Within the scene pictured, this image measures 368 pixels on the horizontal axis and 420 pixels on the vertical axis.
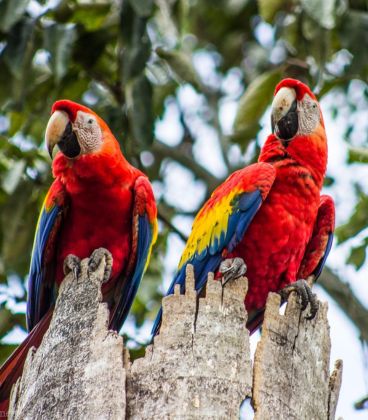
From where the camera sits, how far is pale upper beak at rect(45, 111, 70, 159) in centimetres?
425

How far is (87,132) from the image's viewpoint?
4371mm

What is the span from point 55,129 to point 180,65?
53.2 inches

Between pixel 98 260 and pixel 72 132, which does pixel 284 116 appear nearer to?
pixel 72 132

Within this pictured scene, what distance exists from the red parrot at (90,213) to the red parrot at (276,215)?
305 millimetres

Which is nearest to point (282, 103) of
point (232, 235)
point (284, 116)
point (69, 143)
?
point (284, 116)

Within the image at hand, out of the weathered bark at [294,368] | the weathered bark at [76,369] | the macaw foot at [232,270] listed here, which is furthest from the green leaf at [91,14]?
the weathered bark at [294,368]

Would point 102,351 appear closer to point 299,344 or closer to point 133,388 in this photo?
point 133,388

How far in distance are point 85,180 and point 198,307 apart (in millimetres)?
1550

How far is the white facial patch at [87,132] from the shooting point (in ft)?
14.3

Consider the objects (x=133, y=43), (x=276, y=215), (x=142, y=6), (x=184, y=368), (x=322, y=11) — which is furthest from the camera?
(x=133, y=43)

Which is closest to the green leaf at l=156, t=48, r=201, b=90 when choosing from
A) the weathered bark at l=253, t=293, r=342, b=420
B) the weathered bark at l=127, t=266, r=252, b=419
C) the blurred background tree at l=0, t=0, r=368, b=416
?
the blurred background tree at l=0, t=0, r=368, b=416

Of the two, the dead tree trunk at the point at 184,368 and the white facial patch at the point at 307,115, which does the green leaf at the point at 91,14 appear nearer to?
the white facial patch at the point at 307,115

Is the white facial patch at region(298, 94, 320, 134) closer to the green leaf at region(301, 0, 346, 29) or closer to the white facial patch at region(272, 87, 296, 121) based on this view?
the white facial patch at region(272, 87, 296, 121)

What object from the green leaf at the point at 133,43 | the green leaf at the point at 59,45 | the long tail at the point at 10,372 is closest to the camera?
the long tail at the point at 10,372
